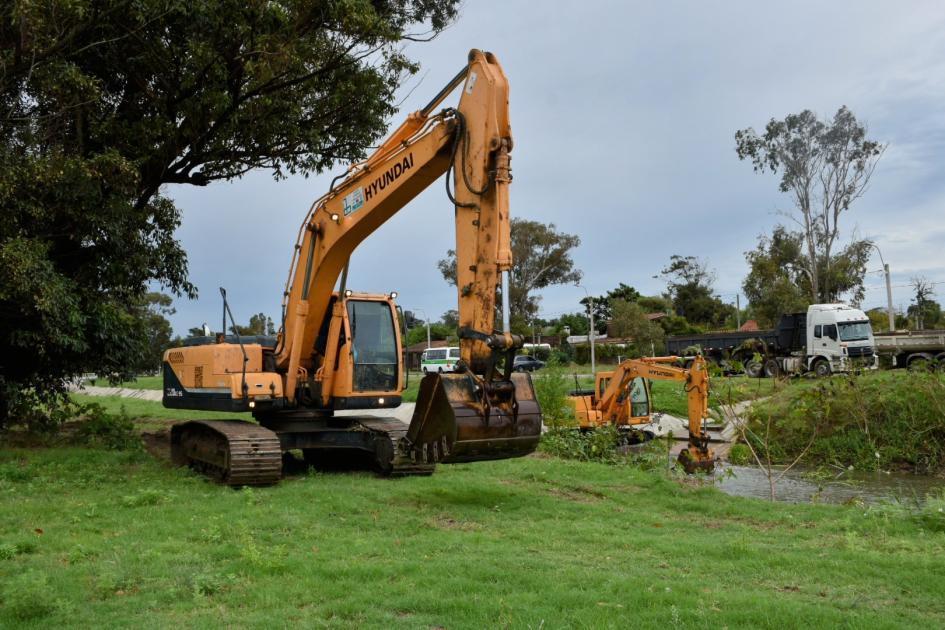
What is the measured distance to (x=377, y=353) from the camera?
11.2m

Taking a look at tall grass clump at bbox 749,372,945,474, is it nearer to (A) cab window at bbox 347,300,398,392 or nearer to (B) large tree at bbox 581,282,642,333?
(A) cab window at bbox 347,300,398,392

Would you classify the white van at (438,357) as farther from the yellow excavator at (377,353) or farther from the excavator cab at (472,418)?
the excavator cab at (472,418)

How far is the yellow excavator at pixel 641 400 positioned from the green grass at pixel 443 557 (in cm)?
332

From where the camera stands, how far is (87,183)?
1219cm

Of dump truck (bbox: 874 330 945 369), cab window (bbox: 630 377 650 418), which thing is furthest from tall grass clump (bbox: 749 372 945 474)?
dump truck (bbox: 874 330 945 369)

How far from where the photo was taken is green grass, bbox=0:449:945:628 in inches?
186

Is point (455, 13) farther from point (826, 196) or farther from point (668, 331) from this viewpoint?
point (668, 331)

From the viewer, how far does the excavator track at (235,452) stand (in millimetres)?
9883

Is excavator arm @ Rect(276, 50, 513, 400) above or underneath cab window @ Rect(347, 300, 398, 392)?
above

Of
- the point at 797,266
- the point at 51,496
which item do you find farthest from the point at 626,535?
the point at 797,266

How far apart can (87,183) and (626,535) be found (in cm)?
1001

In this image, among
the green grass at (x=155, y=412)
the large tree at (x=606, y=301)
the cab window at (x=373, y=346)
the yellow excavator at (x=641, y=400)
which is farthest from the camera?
the large tree at (x=606, y=301)

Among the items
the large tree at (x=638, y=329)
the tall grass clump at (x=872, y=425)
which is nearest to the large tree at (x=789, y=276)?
the large tree at (x=638, y=329)

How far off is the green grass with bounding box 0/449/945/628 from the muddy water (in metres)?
3.30
